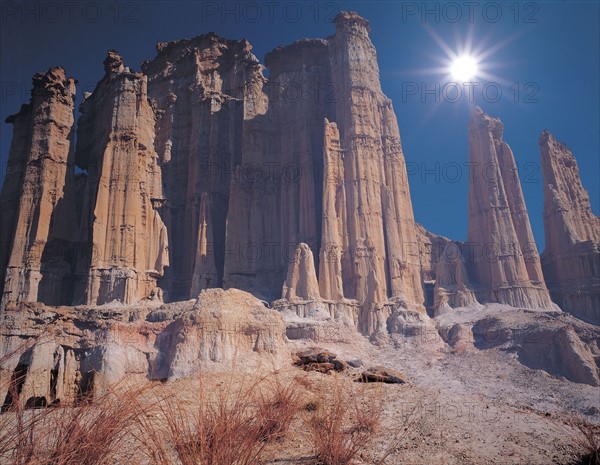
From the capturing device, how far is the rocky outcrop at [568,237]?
48.9 m

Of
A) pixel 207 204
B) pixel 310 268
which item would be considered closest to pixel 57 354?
pixel 310 268

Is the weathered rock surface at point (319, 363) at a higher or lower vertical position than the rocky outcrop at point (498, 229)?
lower

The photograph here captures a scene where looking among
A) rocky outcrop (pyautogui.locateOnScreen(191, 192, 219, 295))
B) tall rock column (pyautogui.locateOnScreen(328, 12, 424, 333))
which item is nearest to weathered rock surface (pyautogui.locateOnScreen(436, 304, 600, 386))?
tall rock column (pyautogui.locateOnScreen(328, 12, 424, 333))

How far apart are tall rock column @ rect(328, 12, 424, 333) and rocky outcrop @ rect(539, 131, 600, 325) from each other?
46.9ft

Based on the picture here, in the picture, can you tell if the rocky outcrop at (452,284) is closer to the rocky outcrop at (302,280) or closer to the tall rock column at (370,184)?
the tall rock column at (370,184)

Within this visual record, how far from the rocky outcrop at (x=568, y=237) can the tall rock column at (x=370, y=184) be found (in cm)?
1430

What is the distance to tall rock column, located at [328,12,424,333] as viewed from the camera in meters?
47.5

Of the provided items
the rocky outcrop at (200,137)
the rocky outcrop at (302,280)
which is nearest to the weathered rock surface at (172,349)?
the rocky outcrop at (302,280)

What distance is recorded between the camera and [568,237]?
5203cm

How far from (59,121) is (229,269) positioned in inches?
861

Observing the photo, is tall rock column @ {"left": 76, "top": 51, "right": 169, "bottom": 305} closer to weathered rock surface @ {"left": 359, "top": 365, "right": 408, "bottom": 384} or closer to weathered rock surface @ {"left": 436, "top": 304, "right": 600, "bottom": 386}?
weathered rock surface @ {"left": 436, "top": 304, "right": 600, "bottom": 386}

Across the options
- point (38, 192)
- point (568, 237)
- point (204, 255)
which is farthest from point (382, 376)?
point (568, 237)

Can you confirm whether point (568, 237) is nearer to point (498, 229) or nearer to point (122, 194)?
point (498, 229)

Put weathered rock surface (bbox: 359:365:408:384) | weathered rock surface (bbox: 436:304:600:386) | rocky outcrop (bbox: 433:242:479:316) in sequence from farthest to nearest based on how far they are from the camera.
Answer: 1. rocky outcrop (bbox: 433:242:479:316)
2. weathered rock surface (bbox: 436:304:600:386)
3. weathered rock surface (bbox: 359:365:408:384)
